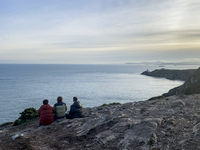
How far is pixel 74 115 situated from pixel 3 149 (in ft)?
18.5

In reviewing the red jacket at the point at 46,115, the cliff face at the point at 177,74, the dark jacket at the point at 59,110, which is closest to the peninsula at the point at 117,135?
the red jacket at the point at 46,115

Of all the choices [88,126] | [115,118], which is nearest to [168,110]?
[115,118]

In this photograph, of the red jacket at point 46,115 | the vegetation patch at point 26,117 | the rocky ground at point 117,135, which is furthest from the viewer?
the vegetation patch at point 26,117

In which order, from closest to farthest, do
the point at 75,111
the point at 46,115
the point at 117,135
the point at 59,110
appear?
the point at 117,135, the point at 46,115, the point at 59,110, the point at 75,111

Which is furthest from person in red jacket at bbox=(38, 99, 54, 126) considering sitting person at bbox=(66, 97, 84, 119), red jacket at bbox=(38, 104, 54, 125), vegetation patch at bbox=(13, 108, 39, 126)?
vegetation patch at bbox=(13, 108, 39, 126)

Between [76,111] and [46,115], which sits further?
[76,111]

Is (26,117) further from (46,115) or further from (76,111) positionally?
(76,111)

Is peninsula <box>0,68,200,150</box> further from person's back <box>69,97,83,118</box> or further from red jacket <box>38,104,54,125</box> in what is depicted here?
person's back <box>69,97,83,118</box>

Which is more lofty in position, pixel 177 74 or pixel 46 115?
pixel 46 115

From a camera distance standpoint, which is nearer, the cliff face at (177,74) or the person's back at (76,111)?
the person's back at (76,111)

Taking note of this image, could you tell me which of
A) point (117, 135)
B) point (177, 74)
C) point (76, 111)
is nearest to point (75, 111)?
point (76, 111)

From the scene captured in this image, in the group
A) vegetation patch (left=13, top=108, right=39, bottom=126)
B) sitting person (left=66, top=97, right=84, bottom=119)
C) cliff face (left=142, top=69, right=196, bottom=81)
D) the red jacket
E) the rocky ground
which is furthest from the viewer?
cliff face (left=142, top=69, right=196, bottom=81)

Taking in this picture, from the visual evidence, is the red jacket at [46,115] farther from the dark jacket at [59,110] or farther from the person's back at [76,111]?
the person's back at [76,111]

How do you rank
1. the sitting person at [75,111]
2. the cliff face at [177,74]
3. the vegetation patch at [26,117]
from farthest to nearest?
the cliff face at [177,74] → the vegetation patch at [26,117] → the sitting person at [75,111]
